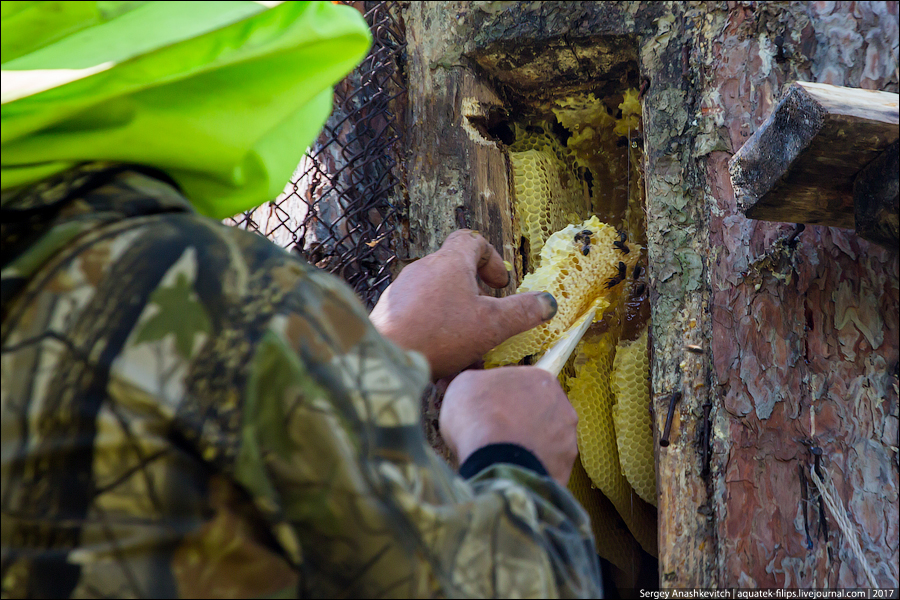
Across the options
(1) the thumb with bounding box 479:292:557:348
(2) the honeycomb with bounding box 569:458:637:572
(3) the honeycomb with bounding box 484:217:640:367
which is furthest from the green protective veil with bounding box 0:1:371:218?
(2) the honeycomb with bounding box 569:458:637:572

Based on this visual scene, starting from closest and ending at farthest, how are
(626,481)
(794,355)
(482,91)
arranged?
(794,355) < (626,481) < (482,91)

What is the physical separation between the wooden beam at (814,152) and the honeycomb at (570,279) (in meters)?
0.40

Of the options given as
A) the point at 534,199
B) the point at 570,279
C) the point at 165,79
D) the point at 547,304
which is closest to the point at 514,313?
→ the point at 547,304

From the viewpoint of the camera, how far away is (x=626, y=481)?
153 cm

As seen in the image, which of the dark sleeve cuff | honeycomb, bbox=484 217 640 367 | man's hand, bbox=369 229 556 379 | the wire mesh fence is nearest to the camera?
the dark sleeve cuff

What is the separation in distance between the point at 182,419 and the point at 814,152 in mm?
860

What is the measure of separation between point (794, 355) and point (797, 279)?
0.13 meters

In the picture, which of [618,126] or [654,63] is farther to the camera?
[618,126]

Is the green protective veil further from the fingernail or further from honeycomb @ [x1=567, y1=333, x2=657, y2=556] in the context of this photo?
honeycomb @ [x1=567, y1=333, x2=657, y2=556]

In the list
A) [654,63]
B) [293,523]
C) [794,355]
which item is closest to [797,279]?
[794,355]

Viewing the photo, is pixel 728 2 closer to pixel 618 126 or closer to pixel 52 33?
pixel 618 126

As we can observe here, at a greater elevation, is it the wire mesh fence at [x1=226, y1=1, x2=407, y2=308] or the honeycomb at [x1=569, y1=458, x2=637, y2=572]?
the wire mesh fence at [x1=226, y1=1, x2=407, y2=308]

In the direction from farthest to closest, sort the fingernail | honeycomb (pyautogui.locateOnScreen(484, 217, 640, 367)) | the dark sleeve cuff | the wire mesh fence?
the wire mesh fence, honeycomb (pyautogui.locateOnScreen(484, 217, 640, 367)), the fingernail, the dark sleeve cuff

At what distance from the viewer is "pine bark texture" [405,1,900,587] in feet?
3.76
